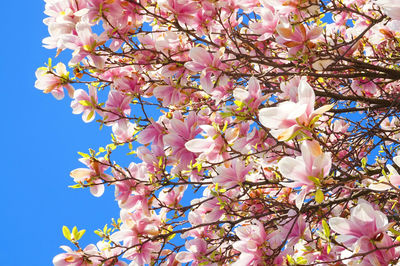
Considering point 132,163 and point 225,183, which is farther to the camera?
point 132,163

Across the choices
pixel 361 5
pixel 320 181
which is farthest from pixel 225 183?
pixel 361 5

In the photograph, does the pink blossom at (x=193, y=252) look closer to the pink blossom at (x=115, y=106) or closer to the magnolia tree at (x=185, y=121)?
the magnolia tree at (x=185, y=121)

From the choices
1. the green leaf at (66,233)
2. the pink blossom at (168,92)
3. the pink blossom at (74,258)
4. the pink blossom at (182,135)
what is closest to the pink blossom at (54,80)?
the pink blossom at (168,92)

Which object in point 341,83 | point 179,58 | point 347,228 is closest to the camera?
point 347,228

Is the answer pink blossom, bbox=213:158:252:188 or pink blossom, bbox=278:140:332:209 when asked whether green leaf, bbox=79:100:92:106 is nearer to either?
pink blossom, bbox=213:158:252:188

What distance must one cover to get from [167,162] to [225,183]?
0.52 meters

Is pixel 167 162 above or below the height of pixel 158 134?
below

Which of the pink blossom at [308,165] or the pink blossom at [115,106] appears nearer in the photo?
the pink blossom at [308,165]

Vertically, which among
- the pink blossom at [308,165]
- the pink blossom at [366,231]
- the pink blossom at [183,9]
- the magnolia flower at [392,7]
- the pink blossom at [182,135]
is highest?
the pink blossom at [183,9]

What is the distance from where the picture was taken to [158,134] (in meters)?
2.90

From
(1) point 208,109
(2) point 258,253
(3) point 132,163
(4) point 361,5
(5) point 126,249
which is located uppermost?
(4) point 361,5

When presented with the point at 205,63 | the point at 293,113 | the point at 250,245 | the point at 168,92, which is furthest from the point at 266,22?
the point at 250,245

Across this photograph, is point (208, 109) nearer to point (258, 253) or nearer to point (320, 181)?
point (258, 253)

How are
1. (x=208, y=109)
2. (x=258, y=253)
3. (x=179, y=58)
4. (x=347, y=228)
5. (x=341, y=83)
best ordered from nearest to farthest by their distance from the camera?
(x=347, y=228) < (x=258, y=253) < (x=179, y=58) < (x=208, y=109) < (x=341, y=83)
